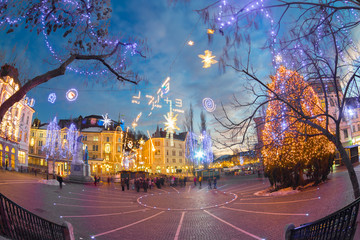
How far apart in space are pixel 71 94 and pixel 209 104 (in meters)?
12.6

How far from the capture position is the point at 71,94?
1988 cm

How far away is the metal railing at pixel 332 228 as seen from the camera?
4.04 m

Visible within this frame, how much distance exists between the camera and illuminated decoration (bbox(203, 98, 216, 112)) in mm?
20255

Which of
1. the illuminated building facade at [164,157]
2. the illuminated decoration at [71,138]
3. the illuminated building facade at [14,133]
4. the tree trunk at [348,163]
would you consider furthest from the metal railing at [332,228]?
the illuminated building facade at [164,157]

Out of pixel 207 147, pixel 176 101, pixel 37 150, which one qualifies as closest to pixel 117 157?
pixel 37 150

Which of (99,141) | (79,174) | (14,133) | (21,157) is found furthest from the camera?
(99,141)

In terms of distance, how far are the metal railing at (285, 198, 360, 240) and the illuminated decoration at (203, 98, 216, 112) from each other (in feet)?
50.8

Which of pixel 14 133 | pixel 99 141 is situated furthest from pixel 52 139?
pixel 14 133

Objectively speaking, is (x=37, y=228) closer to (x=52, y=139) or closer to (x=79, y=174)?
(x=79, y=174)

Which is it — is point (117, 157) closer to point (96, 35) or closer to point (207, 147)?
point (207, 147)

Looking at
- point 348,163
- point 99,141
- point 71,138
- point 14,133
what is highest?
point 14,133

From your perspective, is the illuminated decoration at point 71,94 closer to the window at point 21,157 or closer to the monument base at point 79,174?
the monument base at point 79,174

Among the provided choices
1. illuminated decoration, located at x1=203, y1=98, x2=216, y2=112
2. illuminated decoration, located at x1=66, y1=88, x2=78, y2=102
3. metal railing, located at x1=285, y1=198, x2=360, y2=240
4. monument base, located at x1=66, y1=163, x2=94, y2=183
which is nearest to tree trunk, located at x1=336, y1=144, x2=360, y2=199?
metal railing, located at x1=285, y1=198, x2=360, y2=240

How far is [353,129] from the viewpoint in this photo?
43.6m
